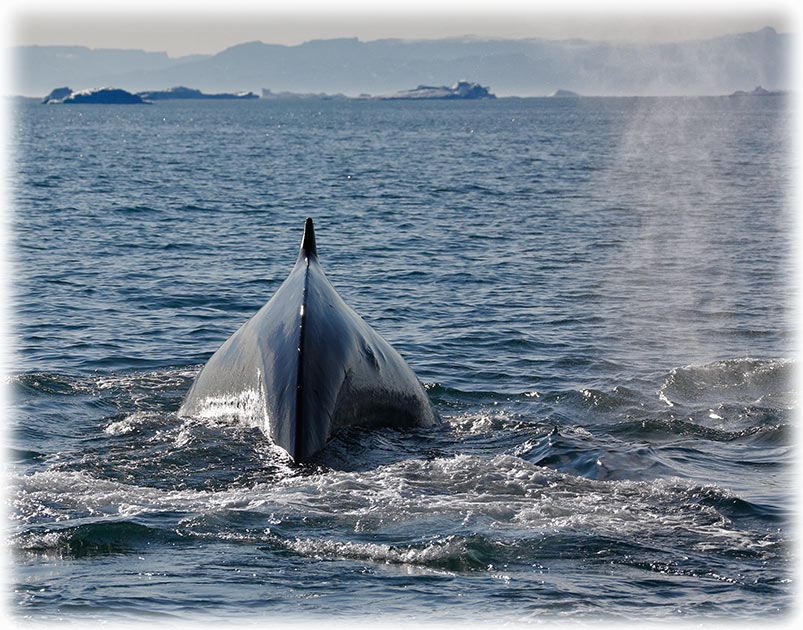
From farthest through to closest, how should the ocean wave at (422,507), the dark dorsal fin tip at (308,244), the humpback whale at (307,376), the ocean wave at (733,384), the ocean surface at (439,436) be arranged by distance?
the ocean wave at (733,384)
the dark dorsal fin tip at (308,244)
the humpback whale at (307,376)
the ocean wave at (422,507)
the ocean surface at (439,436)

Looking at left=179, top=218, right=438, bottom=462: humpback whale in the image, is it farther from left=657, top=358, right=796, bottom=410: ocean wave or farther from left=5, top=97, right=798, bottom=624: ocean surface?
left=657, top=358, right=796, bottom=410: ocean wave

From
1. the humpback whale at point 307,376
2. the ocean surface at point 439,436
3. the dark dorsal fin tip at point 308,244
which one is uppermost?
the dark dorsal fin tip at point 308,244

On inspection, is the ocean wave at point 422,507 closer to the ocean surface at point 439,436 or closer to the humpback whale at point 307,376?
the ocean surface at point 439,436

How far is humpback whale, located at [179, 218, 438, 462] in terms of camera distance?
9195 millimetres

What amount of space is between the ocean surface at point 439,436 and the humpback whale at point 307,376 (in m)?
0.28

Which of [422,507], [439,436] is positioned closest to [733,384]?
[439,436]

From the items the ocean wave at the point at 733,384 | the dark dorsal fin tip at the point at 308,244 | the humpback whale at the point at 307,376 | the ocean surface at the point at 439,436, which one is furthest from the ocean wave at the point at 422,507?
the ocean wave at the point at 733,384

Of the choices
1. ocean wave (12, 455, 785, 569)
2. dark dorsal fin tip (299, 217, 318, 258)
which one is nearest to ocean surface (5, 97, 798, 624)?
ocean wave (12, 455, 785, 569)

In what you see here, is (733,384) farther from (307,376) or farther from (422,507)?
(307,376)

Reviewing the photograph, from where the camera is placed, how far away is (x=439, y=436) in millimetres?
11055

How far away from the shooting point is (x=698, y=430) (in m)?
11.8

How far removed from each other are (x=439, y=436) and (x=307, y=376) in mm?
2460

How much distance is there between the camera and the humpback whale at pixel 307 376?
30.2 ft

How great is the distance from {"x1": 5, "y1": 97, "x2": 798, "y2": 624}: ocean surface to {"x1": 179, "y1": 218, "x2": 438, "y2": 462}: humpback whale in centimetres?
28
